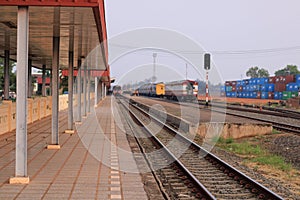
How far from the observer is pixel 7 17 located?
26.7 ft

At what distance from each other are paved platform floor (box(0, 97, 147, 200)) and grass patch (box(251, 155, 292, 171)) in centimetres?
364

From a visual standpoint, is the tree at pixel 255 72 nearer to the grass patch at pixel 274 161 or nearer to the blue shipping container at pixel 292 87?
the blue shipping container at pixel 292 87

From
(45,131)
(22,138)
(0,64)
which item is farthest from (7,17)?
(0,64)

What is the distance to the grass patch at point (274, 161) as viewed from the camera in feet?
35.1

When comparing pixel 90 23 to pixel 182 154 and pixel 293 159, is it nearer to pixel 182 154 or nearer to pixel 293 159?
pixel 182 154

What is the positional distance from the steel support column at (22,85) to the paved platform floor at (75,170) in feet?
1.58

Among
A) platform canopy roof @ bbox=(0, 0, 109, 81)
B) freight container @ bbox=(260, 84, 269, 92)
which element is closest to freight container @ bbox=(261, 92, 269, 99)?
freight container @ bbox=(260, 84, 269, 92)

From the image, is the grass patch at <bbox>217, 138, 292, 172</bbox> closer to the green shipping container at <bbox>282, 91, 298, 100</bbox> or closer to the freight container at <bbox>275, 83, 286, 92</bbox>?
the green shipping container at <bbox>282, 91, 298, 100</bbox>

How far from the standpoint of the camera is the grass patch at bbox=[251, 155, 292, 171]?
10.7 metres

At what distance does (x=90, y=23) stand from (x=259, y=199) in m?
4.69

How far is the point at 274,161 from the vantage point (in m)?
11.4

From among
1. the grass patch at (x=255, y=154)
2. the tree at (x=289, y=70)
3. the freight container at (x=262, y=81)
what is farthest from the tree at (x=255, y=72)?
the grass patch at (x=255, y=154)

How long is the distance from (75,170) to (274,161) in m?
5.61

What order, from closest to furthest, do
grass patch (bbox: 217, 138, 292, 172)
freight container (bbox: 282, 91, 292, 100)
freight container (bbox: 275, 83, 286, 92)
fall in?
grass patch (bbox: 217, 138, 292, 172) → freight container (bbox: 282, 91, 292, 100) → freight container (bbox: 275, 83, 286, 92)
